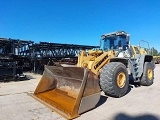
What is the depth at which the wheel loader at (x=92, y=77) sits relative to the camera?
4898mm

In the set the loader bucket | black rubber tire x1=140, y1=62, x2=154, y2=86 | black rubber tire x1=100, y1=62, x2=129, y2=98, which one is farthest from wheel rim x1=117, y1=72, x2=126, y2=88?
black rubber tire x1=140, y1=62, x2=154, y2=86

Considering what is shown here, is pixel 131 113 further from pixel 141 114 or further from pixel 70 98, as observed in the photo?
pixel 70 98

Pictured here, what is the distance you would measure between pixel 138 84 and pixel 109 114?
4630 millimetres

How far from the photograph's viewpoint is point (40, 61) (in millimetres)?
16625

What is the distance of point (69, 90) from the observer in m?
6.49

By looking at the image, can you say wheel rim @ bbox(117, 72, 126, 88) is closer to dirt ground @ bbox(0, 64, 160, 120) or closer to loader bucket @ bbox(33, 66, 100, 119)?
dirt ground @ bbox(0, 64, 160, 120)

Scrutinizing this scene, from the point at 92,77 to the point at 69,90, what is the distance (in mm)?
1699

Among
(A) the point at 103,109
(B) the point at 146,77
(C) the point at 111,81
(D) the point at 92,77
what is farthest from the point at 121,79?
(B) the point at 146,77

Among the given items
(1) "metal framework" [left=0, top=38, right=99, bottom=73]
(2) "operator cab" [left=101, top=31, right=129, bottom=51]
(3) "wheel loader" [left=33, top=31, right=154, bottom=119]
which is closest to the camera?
(3) "wheel loader" [left=33, top=31, right=154, bottom=119]

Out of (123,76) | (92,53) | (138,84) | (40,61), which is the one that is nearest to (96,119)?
(123,76)

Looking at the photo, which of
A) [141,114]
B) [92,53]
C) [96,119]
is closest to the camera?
[96,119]

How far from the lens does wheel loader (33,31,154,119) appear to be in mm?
4898

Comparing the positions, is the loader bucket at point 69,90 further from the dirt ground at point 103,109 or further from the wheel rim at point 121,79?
the wheel rim at point 121,79

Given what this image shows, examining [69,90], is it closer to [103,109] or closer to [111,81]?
[111,81]
